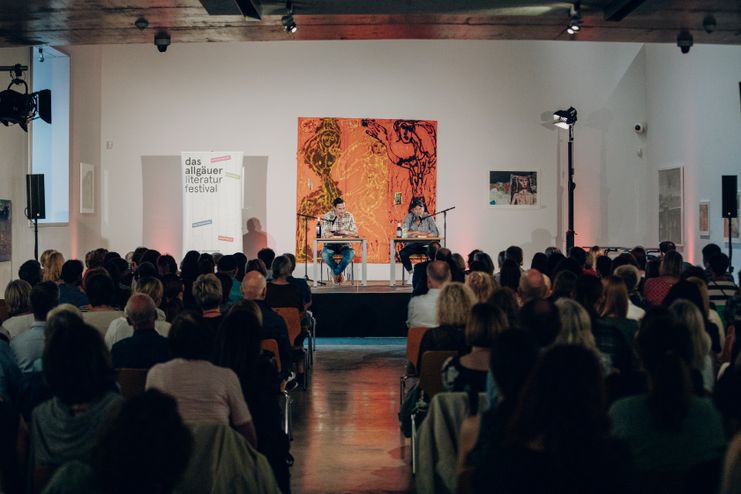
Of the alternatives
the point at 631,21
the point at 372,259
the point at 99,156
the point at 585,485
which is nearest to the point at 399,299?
the point at 372,259

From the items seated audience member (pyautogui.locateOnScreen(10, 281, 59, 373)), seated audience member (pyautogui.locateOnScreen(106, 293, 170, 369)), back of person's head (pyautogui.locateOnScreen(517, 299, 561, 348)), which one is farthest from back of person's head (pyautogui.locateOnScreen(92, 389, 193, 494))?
seated audience member (pyautogui.locateOnScreen(10, 281, 59, 373))

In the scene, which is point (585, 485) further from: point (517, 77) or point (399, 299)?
point (517, 77)

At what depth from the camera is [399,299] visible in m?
11.0

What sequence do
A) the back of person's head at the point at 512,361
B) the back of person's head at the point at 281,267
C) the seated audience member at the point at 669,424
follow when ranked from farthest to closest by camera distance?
the back of person's head at the point at 281,267
the back of person's head at the point at 512,361
the seated audience member at the point at 669,424

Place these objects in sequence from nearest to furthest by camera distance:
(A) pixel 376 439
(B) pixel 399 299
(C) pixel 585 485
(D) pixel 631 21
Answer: (C) pixel 585 485 < (A) pixel 376 439 < (D) pixel 631 21 < (B) pixel 399 299

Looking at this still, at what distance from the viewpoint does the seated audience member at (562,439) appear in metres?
2.07

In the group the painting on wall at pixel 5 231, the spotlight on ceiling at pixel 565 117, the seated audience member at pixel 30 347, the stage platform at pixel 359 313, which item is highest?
the spotlight on ceiling at pixel 565 117

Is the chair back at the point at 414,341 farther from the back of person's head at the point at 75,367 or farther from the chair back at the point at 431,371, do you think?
the back of person's head at the point at 75,367

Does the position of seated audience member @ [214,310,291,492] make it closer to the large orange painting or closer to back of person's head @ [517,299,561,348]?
back of person's head @ [517,299,561,348]

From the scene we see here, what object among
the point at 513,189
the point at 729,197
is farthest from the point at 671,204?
the point at 729,197

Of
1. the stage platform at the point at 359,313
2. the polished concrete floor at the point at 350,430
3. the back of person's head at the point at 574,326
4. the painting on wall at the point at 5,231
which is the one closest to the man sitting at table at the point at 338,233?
the stage platform at the point at 359,313

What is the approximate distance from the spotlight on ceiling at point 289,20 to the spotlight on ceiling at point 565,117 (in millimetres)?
6714

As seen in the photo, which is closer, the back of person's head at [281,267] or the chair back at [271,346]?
the chair back at [271,346]

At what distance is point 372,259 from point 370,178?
138cm
